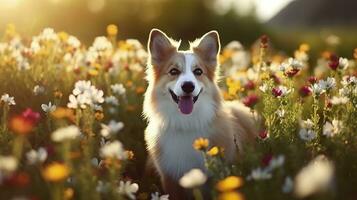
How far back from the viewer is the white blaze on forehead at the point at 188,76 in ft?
18.2

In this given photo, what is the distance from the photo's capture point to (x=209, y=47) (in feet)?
20.7

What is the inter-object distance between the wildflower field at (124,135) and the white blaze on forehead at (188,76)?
20.1 inches

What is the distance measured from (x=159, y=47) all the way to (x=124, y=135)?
1011 millimetres

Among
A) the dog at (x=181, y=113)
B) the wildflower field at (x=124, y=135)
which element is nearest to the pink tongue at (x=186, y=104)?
the dog at (x=181, y=113)

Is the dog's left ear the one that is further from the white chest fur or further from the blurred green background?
the blurred green background

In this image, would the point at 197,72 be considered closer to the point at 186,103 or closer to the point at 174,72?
the point at 174,72

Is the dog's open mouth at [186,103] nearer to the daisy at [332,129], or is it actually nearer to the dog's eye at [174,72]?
the dog's eye at [174,72]

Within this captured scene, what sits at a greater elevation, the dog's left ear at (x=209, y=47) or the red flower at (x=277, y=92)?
the dog's left ear at (x=209, y=47)

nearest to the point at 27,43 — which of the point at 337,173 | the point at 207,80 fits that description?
the point at 207,80

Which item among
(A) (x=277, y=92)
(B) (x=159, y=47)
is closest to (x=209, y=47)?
(B) (x=159, y=47)

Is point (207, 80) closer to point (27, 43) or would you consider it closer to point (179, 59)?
point (179, 59)

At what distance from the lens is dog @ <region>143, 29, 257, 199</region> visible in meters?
5.73

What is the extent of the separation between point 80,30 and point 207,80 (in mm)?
11802

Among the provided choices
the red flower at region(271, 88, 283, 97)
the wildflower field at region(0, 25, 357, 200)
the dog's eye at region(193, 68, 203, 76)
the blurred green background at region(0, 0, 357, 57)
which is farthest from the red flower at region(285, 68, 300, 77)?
the blurred green background at region(0, 0, 357, 57)
